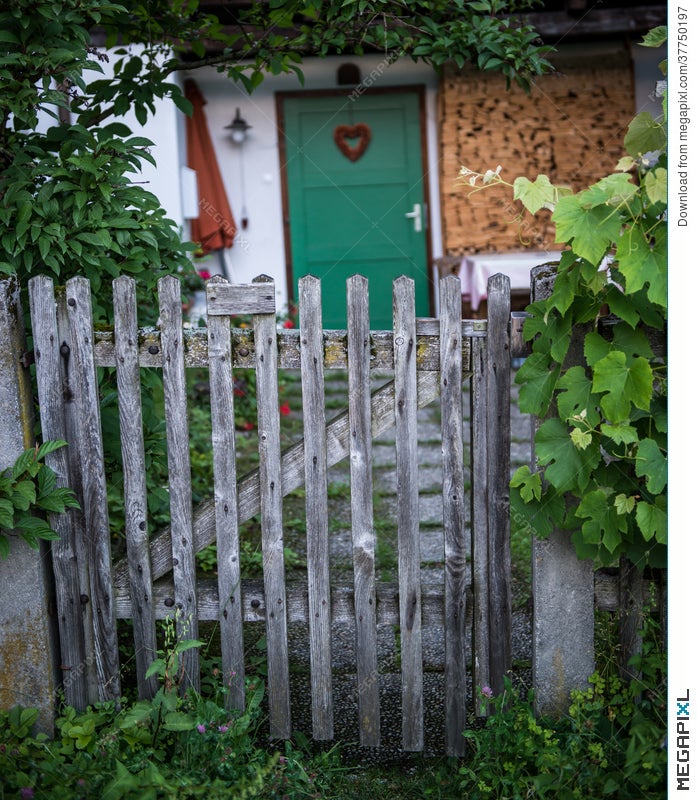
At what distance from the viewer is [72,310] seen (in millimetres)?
2814

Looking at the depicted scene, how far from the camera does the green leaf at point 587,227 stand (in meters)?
2.27

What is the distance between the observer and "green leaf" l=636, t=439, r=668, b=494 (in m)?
2.39

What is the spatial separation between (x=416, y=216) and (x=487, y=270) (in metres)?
1.53

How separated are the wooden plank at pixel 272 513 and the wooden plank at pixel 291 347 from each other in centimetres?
5

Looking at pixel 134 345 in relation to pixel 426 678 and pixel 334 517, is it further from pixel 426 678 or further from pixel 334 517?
pixel 334 517

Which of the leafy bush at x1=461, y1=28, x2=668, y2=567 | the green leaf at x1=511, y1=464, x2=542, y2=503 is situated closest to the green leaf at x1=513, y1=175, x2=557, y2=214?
the leafy bush at x1=461, y1=28, x2=668, y2=567

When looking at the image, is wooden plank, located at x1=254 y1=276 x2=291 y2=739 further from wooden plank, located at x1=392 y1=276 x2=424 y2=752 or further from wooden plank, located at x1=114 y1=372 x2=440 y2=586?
wooden plank, located at x1=392 y1=276 x2=424 y2=752

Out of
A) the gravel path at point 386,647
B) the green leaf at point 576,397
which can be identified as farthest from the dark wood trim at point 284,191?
the green leaf at point 576,397

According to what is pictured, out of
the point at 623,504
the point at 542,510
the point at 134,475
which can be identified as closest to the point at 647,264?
the point at 623,504

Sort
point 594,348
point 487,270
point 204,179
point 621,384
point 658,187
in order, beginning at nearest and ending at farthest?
point 658,187
point 621,384
point 594,348
point 487,270
point 204,179

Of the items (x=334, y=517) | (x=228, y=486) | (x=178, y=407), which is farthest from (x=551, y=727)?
(x=334, y=517)

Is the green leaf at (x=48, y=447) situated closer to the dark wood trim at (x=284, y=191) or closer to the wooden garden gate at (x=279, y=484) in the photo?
the wooden garden gate at (x=279, y=484)

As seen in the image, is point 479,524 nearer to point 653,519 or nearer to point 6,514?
point 653,519

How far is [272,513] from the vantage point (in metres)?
2.86
